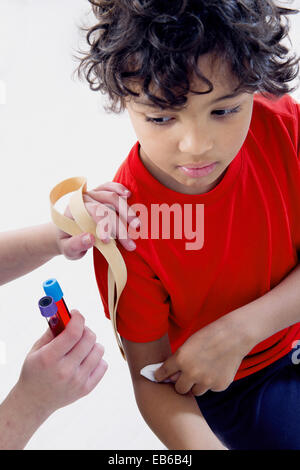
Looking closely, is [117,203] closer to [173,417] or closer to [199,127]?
[199,127]

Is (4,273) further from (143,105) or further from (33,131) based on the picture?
(33,131)

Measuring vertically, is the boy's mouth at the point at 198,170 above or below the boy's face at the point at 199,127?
below

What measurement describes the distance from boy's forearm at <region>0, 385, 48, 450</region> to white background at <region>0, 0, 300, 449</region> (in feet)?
1.25

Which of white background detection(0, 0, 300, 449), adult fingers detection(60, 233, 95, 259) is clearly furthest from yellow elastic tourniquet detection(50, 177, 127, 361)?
white background detection(0, 0, 300, 449)

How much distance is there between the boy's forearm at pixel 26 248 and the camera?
810mm

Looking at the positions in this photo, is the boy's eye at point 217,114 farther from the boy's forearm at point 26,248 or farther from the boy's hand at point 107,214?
the boy's forearm at point 26,248

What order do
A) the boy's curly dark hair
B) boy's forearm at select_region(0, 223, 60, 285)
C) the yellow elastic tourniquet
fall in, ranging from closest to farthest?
Result: the boy's curly dark hair, the yellow elastic tourniquet, boy's forearm at select_region(0, 223, 60, 285)

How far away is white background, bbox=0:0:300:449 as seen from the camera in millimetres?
1112

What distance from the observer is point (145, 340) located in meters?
0.75

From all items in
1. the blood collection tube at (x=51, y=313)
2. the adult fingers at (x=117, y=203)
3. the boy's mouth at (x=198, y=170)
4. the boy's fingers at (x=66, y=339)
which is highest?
the boy's mouth at (x=198, y=170)

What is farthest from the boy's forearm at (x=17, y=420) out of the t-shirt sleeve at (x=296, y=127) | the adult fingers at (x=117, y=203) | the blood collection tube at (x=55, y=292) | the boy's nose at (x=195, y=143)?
the t-shirt sleeve at (x=296, y=127)

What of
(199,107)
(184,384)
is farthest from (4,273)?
(199,107)

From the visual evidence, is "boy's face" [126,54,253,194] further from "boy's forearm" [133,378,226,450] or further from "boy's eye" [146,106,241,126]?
"boy's forearm" [133,378,226,450]

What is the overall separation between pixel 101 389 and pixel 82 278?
262 mm
